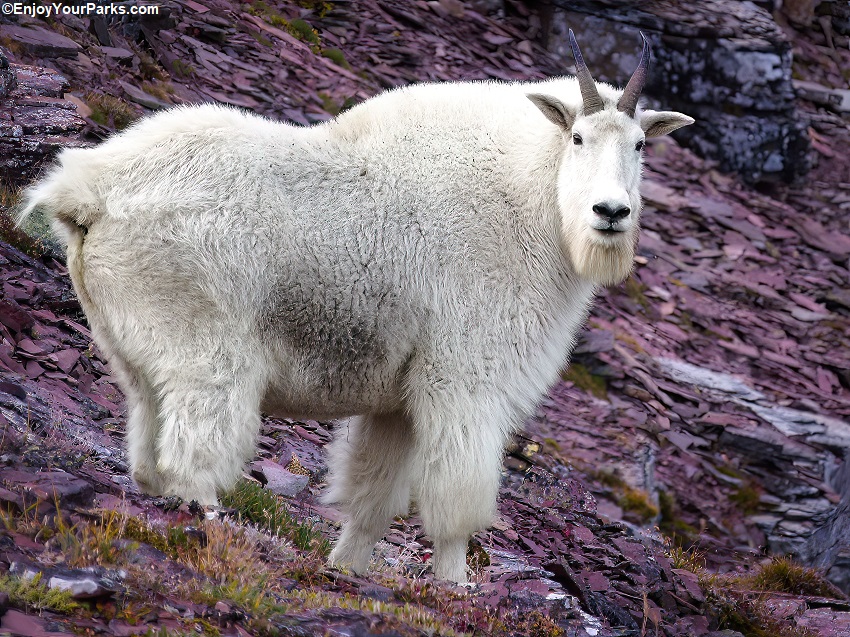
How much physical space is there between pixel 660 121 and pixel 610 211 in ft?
3.42

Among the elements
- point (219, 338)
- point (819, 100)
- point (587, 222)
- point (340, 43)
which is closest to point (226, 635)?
point (219, 338)

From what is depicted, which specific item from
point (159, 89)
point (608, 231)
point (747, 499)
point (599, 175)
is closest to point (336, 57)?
point (159, 89)

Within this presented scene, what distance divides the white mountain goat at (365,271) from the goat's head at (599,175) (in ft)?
0.04

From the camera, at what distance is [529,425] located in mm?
10914

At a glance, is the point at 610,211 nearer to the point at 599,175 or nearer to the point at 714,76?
the point at 599,175

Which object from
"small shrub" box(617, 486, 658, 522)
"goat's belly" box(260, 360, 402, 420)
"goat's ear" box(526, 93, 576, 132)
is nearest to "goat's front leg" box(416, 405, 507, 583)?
"goat's belly" box(260, 360, 402, 420)

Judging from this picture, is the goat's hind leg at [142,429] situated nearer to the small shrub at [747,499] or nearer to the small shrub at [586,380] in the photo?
the small shrub at [586,380]

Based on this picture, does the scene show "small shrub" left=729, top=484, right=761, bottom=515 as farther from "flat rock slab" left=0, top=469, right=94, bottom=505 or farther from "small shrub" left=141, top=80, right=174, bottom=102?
"flat rock slab" left=0, top=469, right=94, bottom=505

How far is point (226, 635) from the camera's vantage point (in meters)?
3.91

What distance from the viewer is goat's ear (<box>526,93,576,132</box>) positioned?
19.4 ft

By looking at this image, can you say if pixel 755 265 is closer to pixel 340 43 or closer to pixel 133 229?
pixel 340 43

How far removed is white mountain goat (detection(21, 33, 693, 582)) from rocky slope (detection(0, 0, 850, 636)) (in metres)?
0.47

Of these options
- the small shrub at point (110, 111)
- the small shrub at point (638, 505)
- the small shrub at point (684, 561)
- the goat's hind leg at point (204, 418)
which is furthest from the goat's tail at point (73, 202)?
the small shrub at point (638, 505)

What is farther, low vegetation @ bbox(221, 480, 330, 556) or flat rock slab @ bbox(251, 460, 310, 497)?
flat rock slab @ bbox(251, 460, 310, 497)
